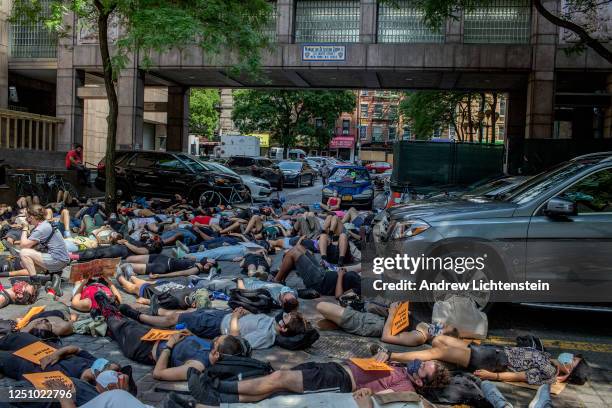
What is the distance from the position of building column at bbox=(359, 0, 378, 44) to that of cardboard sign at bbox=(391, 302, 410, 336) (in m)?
16.0

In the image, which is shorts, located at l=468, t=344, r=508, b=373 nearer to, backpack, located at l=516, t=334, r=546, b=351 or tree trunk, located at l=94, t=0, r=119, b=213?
backpack, located at l=516, t=334, r=546, b=351

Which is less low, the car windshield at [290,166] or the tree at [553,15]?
the tree at [553,15]

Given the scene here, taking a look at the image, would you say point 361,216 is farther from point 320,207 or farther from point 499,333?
point 499,333

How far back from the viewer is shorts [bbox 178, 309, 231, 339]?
5820mm

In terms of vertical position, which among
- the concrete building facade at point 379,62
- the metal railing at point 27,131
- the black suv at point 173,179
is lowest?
the black suv at point 173,179

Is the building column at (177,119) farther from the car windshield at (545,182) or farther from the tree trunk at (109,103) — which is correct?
the car windshield at (545,182)

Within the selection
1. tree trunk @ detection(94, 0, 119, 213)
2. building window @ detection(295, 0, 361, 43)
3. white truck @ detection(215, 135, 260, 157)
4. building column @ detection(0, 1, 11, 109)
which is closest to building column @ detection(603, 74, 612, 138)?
building window @ detection(295, 0, 361, 43)

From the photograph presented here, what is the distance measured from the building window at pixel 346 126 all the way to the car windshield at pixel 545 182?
70649 millimetres

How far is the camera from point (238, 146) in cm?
3616

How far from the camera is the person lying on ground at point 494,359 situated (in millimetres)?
4891

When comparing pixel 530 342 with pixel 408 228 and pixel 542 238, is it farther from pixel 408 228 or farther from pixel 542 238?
pixel 408 228

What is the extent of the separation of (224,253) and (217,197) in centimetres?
735

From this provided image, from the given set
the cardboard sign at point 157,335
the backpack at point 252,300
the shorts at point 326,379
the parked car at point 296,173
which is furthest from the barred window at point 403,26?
the shorts at point 326,379

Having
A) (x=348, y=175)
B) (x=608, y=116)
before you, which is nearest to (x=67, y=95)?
(x=348, y=175)
